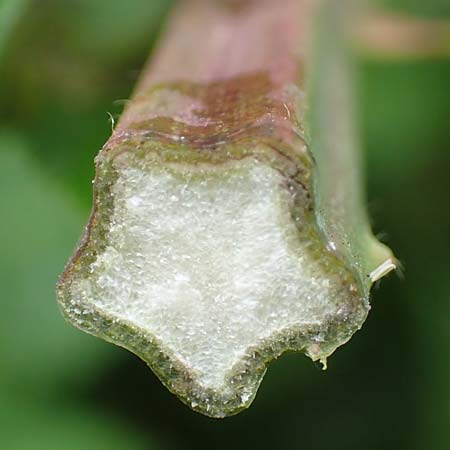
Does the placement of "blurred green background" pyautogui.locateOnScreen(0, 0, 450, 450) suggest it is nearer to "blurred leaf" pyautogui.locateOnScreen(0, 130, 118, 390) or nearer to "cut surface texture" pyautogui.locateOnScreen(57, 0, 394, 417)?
"blurred leaf" pyautogui.locateOnScreen(0, 130, 118, 390)

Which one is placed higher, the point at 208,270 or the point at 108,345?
the point at 208,270

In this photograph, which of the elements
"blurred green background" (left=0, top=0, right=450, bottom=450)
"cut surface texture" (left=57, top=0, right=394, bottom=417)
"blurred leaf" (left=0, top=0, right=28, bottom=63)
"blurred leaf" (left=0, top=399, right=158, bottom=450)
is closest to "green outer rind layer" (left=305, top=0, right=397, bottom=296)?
"cut surface texture" (left=57, top=0, right=394, bottom=417)

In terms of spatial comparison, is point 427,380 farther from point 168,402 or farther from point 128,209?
point 128,209

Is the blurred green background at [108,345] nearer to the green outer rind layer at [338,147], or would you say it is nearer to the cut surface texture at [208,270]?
the green outer rind layer at [338,147]

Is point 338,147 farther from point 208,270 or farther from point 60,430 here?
point 60,430

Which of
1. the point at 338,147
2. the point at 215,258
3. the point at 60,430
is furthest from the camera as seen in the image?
the point at 60,430

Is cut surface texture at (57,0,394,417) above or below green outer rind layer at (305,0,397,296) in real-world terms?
above

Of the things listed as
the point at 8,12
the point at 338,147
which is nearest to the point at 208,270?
the point at 338,147
